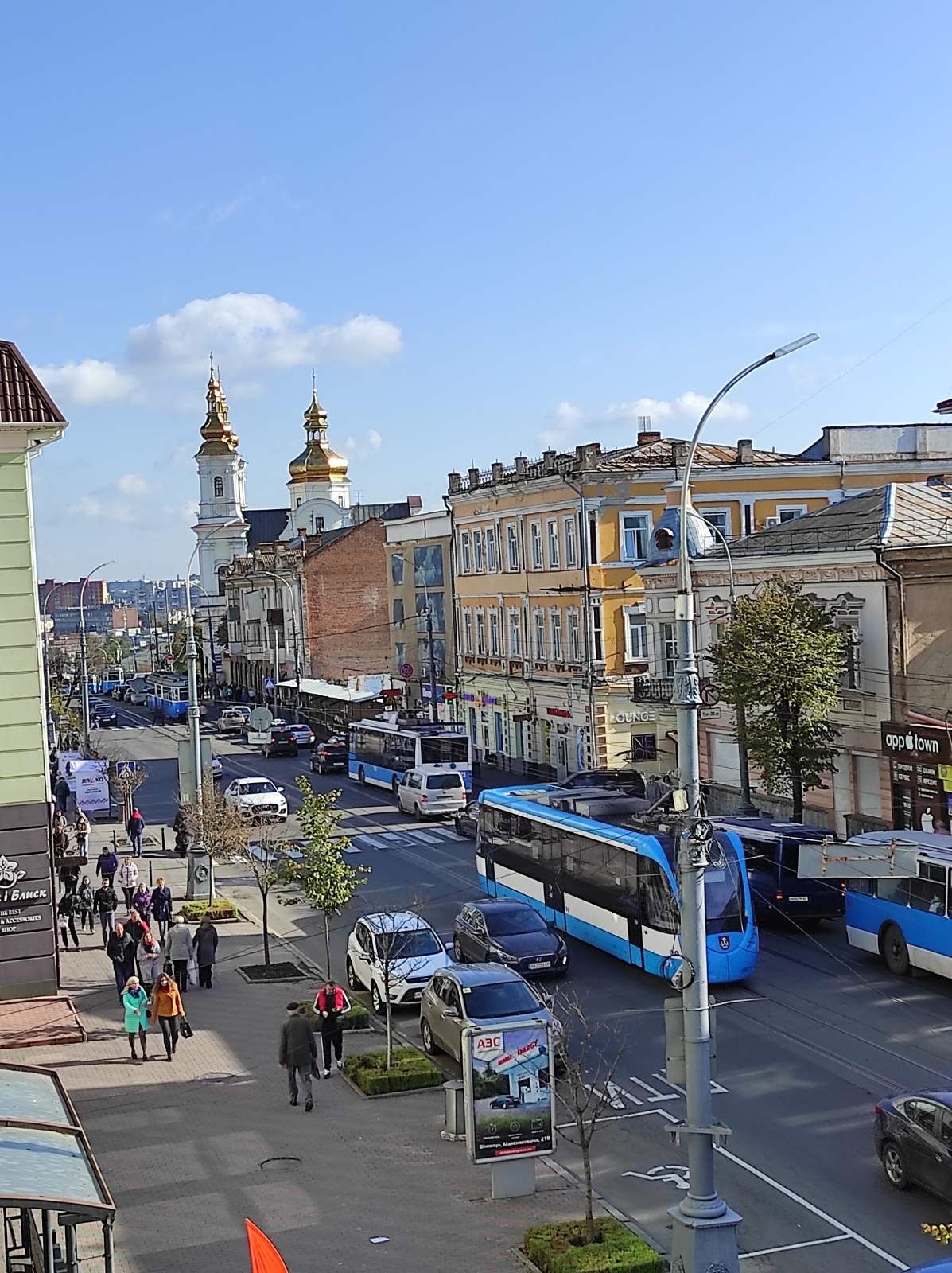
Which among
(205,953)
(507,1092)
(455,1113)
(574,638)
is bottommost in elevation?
(455,1113)

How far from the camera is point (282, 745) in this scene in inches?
2901

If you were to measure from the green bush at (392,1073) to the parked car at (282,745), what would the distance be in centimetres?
5179

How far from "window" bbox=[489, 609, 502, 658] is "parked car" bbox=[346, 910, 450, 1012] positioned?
3817cm

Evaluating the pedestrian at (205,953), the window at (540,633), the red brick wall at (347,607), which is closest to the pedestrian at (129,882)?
the pedestrian at (205,953)

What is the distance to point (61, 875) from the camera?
115 ft

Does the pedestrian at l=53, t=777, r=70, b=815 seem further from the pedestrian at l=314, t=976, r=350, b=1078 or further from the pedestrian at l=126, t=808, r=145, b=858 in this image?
the pedestrian at l=314, t=976, r=350, b=1078

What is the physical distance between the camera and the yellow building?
54.1m

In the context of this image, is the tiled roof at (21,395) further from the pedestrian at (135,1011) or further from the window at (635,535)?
the window at (635,535)

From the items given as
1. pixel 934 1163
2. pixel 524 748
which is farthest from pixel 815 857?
pixel 524 748

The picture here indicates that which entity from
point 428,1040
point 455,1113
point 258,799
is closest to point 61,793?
point 258,799

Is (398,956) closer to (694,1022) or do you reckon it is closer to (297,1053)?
(297,1053)

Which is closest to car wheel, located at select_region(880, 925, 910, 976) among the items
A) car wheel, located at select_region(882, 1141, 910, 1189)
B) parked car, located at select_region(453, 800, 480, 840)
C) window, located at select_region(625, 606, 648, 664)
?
car wheel, located at select_region(882, 1141, 910, 1189)

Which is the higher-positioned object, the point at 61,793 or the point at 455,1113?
the point at 61,793

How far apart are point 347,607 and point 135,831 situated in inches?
2354
